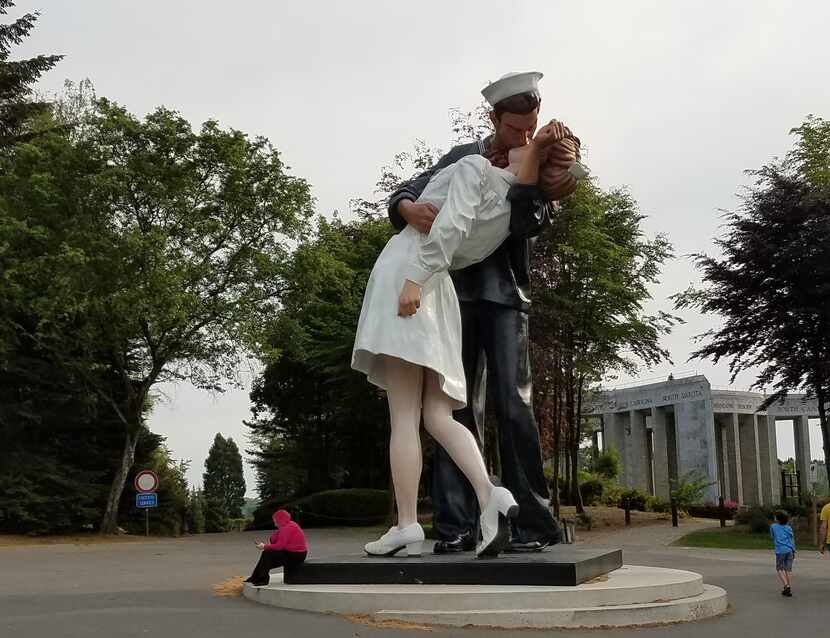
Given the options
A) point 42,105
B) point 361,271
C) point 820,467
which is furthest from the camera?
point 820,467

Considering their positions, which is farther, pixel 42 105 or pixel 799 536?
pixel 42 105

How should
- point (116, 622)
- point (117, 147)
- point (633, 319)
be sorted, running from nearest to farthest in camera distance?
point (116, 622) < point (117, 147) < point (633, 319)

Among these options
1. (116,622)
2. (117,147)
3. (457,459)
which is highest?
(117,147)

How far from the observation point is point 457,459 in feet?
25.2

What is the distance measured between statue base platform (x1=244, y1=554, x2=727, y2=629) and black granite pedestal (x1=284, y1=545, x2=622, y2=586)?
0.20 feet

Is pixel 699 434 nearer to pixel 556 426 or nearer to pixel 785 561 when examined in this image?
pixel 556 426

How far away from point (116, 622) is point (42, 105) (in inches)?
1253

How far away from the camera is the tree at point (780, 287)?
23125 millimetres

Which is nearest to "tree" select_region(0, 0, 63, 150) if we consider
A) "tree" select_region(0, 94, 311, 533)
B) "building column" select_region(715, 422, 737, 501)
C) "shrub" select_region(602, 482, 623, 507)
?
"tree" select_region(0, 94, 311, 533)

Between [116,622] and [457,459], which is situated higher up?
[457,459]

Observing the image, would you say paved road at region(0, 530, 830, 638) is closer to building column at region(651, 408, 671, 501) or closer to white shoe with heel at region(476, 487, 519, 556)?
white shoe with heel at region(476, 487, 519, 556)

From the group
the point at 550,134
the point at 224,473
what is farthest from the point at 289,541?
the point at 224,473

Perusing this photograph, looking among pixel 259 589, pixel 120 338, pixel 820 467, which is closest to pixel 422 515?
pixel 120 338

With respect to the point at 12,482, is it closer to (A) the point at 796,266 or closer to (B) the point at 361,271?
(B) the point at 361,271
